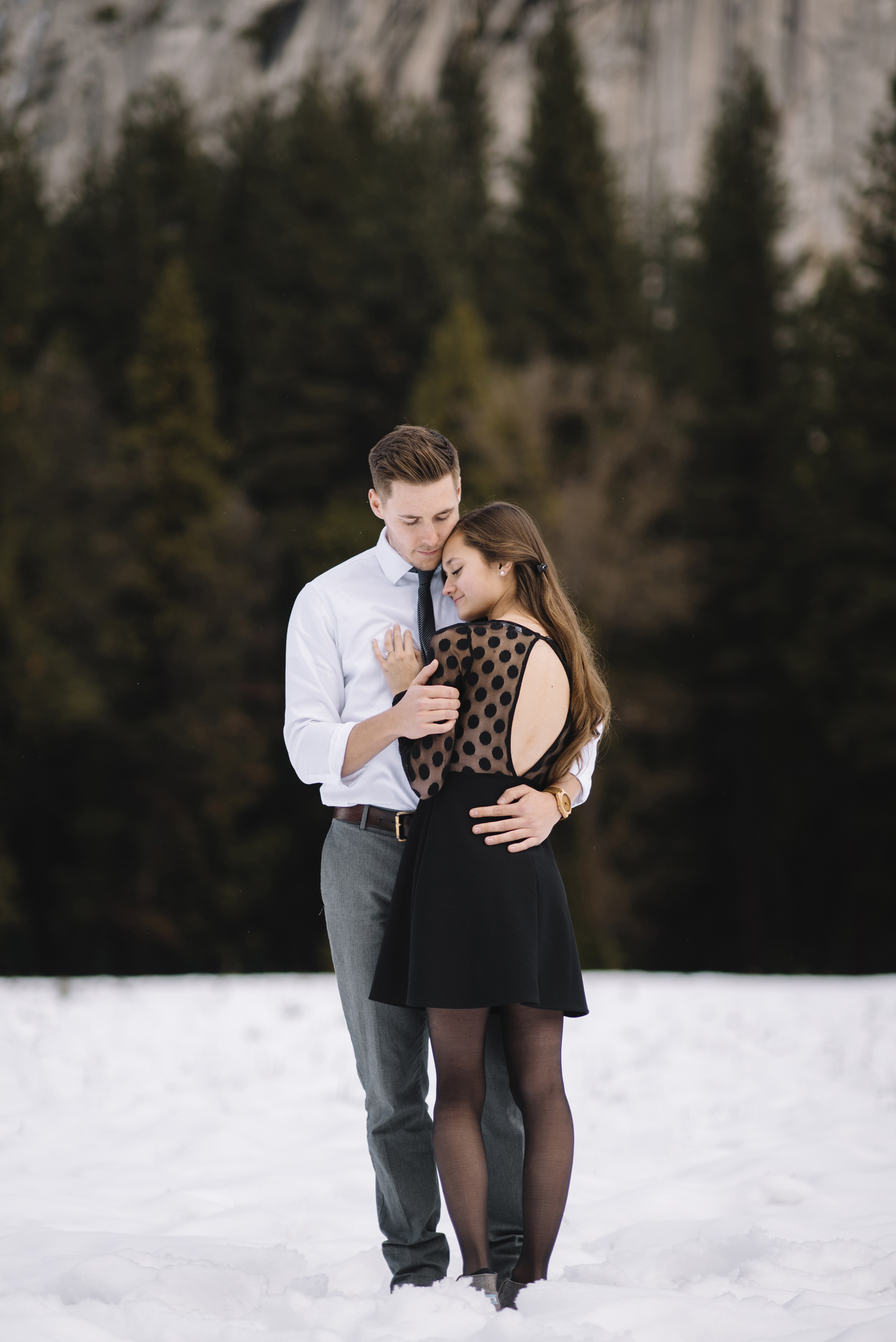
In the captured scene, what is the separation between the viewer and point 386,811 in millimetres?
2666

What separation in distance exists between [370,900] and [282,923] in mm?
14688

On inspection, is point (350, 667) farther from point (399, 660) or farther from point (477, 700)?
point (477, 700)

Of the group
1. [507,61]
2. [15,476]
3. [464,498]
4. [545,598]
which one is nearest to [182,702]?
[15,476]

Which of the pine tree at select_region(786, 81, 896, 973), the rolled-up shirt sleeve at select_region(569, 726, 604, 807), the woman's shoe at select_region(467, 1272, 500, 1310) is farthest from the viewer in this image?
the pine tree at select_region(786, 81, 896, 973)

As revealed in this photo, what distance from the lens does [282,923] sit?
1695 centimetres

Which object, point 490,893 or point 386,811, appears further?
point 386,811

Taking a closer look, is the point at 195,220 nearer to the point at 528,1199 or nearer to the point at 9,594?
the point at 9,594

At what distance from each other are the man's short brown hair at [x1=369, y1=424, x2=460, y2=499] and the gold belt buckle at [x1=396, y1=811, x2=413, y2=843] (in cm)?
62

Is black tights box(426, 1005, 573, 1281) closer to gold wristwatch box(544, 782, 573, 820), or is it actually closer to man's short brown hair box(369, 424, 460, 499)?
gold wristwatch box(544, 782, 573, 820)

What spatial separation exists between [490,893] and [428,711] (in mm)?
351

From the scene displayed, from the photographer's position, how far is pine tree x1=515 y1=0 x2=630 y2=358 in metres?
19.1

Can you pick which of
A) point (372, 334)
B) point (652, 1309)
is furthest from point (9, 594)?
point (652, 1309)

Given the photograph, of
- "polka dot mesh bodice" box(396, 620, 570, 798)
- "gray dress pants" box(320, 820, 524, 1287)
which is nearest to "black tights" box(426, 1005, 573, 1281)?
"gray dress pants" box(320, 820, 524, 1287)

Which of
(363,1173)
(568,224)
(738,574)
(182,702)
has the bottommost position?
(182,702)
